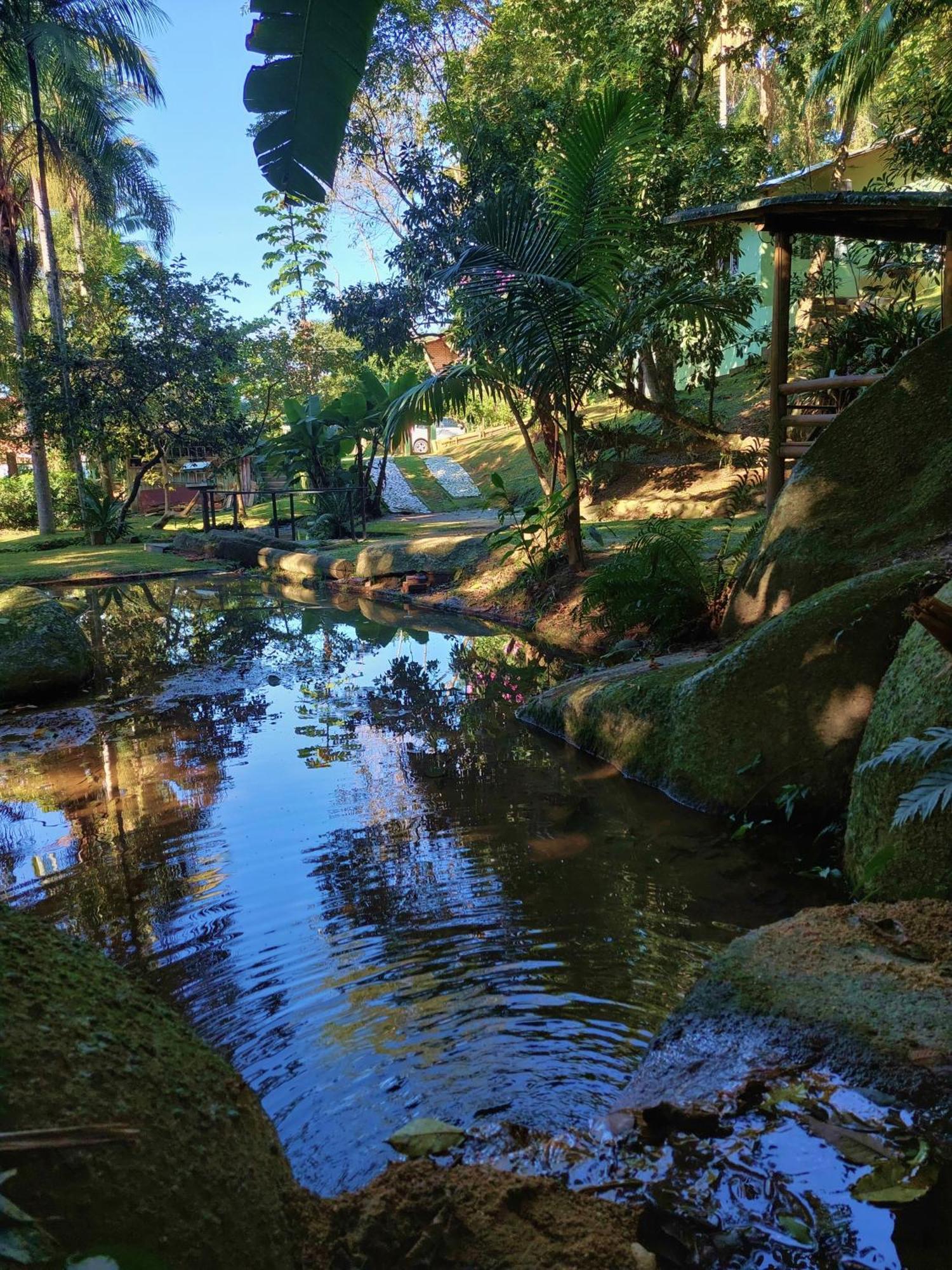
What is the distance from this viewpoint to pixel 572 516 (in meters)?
10.3

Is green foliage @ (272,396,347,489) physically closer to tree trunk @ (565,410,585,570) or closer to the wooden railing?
tree trunk @ (565,410,585,570)

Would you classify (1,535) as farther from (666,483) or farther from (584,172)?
(584,172)

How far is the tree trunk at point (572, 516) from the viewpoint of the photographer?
9.81m

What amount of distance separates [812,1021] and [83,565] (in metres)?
15.9

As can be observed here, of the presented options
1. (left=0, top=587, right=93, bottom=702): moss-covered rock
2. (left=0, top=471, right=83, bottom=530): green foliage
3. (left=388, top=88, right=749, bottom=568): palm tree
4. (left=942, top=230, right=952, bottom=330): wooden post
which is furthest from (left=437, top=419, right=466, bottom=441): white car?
(left=0, top=587, right=93, bottom=702): moss-covered rock

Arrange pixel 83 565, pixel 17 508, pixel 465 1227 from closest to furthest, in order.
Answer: pixel 465 1227 → pixel 83 565 → pixel 17 508

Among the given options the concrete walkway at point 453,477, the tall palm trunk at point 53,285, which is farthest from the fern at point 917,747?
the concrete walkway at point 453,477

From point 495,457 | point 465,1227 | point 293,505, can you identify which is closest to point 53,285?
point 293,505

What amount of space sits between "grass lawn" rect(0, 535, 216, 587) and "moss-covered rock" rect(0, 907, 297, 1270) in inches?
539

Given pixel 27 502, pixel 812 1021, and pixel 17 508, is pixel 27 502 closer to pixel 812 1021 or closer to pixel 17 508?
pixel 17 508

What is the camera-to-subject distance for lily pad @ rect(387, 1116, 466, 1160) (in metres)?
2.33

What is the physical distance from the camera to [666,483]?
16250mm

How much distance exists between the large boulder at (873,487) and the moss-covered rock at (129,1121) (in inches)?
192

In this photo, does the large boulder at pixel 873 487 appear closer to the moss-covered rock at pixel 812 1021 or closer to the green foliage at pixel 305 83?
the moss-covered rock at pixel 812 1021
